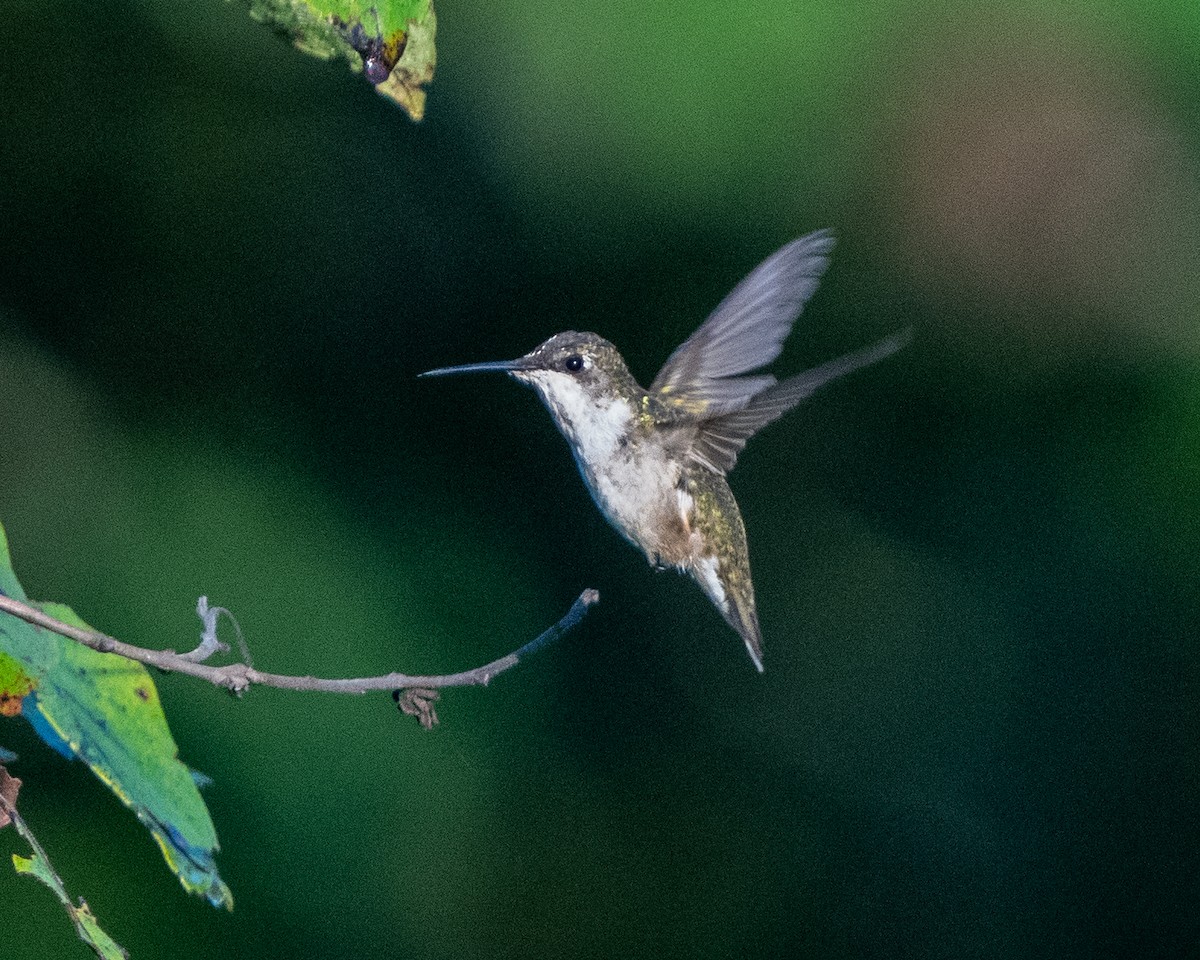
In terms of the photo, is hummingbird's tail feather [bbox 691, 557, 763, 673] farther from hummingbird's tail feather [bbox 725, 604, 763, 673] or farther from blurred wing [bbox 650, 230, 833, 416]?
blurred wing [bbox 650, 230, 833, 416]

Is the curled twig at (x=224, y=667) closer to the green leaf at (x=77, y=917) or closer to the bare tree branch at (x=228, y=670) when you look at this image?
the bare tree branch at (x=228, y=670)

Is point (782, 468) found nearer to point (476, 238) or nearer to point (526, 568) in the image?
point (526, 568)

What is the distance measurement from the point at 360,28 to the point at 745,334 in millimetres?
1039

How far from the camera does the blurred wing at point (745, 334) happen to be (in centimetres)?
168

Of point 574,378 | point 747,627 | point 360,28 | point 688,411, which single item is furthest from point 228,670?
point 747,627

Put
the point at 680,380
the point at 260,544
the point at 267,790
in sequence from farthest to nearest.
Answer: the point at 260,544 → the point at 267,790 → the point at 680,380

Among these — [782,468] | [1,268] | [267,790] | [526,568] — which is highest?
[1,268]

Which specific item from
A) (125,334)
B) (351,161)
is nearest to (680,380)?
(351,161)

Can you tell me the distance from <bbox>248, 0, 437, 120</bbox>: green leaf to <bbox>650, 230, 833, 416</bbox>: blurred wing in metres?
0.68

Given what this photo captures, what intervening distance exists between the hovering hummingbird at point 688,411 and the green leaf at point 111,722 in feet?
1.57

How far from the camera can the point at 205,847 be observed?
1.17 metres

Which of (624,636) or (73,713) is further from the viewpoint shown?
(624,636)

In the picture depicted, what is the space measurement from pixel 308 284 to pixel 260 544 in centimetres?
64

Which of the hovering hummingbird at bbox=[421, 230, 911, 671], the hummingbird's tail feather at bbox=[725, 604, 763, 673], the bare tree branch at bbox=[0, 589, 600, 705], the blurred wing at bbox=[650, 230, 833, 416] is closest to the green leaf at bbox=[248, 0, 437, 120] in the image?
the bare tree branch at bbox=[0, 589, 600, 705]
